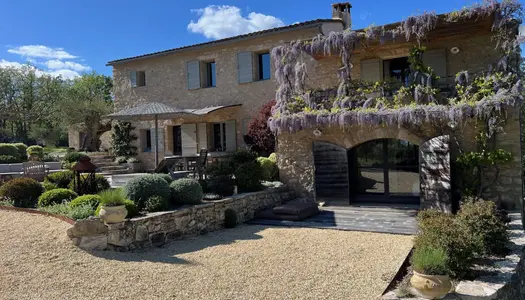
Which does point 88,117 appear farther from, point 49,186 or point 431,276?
point 431,276

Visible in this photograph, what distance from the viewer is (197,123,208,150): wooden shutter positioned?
591 inches

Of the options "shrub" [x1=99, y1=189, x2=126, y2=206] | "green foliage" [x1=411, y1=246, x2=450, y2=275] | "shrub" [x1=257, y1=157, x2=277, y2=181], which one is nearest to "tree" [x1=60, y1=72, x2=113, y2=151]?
"shrub" [x1=257, y1=157, x2=277, y2=181]

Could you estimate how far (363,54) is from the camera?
10.6 m

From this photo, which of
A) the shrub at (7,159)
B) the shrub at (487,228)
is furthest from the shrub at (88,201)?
the shrub at (7,159)

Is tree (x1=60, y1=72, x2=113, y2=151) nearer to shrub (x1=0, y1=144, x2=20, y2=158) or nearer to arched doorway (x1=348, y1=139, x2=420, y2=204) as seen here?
shrub (x1=0, y1=144, x2=20, y2=158)

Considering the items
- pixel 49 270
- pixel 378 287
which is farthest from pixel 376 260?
Result: pixel 49 270

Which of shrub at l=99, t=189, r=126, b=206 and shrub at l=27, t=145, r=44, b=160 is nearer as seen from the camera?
shrub at l=99, t=189, r=126, b=206

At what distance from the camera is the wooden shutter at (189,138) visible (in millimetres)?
15203

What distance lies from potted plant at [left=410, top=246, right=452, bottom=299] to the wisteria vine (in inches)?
190

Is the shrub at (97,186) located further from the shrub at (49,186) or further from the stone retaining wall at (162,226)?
the stone retaining wall at (162,226)

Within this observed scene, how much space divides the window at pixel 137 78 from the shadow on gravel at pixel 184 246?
10958mm

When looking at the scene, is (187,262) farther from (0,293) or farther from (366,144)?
(366,144)

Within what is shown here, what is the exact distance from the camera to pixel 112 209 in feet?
19.0

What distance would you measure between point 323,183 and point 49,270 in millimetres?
6660
